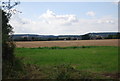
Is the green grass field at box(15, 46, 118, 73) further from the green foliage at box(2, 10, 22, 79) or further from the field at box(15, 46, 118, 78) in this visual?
the green foliage at box(2, 10, 22, 79)

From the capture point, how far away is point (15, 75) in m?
9.06

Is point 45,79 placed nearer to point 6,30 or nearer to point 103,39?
point 6,30

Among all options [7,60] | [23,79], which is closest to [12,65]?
[7,60]

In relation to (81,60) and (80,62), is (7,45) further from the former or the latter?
(81,60)

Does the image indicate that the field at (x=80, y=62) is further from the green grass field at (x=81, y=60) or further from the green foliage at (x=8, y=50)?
the green foliage at (x=8, y=50)

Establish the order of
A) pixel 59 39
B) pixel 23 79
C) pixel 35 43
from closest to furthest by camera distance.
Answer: pixel 23 79 < pixel 35 43 < pixel 59 39

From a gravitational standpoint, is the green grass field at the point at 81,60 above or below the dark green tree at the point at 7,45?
below

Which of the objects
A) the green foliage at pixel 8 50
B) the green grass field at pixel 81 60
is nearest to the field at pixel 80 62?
the green grass field at pixel 81 60

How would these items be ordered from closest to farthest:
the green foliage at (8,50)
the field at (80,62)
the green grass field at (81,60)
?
1. the green foliage at (8,50)
2. the field at (80,62)
3. the green grass field at (81,60)

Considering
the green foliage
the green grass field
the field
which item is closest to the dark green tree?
the green foliage

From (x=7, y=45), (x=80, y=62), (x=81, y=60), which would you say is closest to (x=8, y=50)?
(x=7, y=45)

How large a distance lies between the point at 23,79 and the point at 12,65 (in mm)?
1796

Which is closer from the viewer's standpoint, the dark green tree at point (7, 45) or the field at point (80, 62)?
the dark green tree at point (7, 45)

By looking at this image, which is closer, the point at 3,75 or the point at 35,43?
the point at 3,75
